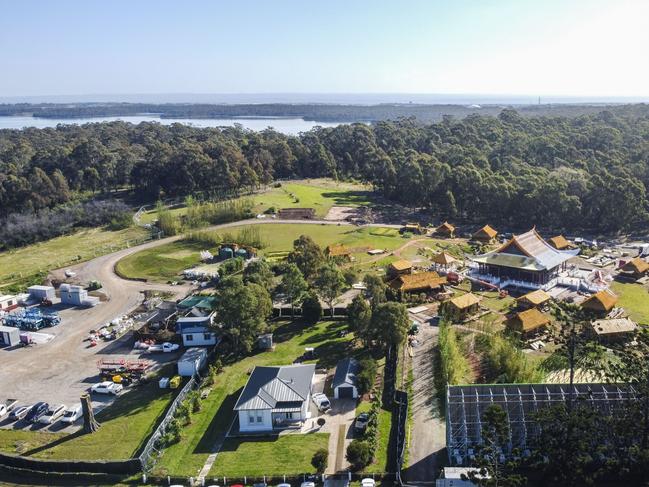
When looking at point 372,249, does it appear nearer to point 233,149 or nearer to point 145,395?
point 145,395

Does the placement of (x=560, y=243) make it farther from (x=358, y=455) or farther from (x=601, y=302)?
(x=358, y=455)

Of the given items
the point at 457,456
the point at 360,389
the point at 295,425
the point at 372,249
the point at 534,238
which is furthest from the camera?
the point at 372,249

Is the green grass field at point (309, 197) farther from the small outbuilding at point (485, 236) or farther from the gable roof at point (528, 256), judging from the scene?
the gable roof at point (528, 256)

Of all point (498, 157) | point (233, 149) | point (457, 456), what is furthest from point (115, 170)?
point (457, 456)

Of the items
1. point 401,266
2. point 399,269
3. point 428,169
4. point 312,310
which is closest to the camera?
point 312,310

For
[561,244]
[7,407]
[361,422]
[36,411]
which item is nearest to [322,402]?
[361,422]

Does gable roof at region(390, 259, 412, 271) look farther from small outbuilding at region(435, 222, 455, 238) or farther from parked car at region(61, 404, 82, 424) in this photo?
parked car at region(61, 404, 82, 424)
